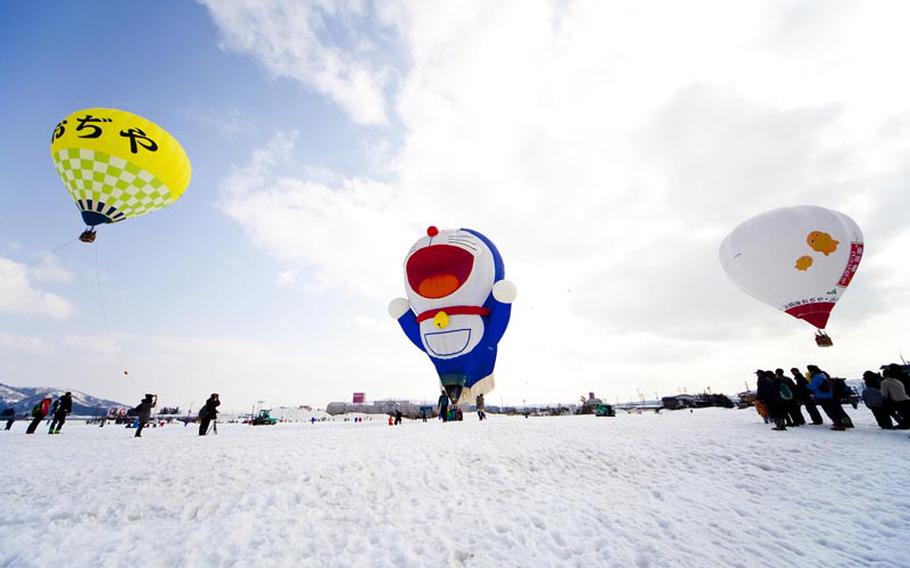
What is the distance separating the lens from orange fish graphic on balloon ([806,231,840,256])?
16.1 metres

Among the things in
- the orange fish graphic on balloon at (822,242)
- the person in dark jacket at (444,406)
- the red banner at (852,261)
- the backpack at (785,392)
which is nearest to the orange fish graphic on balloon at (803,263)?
the orange fish graphic on balloon at (822,242)

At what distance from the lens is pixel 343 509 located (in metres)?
6.01

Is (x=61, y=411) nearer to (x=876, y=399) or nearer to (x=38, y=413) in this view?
(x=38, y=413)

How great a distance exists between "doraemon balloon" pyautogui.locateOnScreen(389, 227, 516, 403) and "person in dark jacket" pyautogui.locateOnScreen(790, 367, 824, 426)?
10.9m

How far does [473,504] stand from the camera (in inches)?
244

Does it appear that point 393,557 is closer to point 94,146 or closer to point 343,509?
point 343,509

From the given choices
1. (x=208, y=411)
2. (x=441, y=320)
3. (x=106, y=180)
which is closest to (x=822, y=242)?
(x=441, y=320)

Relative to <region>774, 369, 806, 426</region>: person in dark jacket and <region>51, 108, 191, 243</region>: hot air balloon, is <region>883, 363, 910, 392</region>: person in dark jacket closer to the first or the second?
<region>774, 369, 806, 426</region>: person in dark jacket

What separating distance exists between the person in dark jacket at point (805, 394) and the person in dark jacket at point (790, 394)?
0.14 m

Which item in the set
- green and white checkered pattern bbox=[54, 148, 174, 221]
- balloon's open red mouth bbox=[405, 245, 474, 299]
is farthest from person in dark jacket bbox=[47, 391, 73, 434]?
balloon's open red mouth bbox=[405, 245, 474, 299]

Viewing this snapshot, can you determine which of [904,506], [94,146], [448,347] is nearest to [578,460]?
[904,506]

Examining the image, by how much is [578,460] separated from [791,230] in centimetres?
1602

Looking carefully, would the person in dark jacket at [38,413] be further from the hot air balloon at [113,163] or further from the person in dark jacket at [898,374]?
the person in dark jacket at [898,374]

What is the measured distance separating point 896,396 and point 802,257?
9.27m
